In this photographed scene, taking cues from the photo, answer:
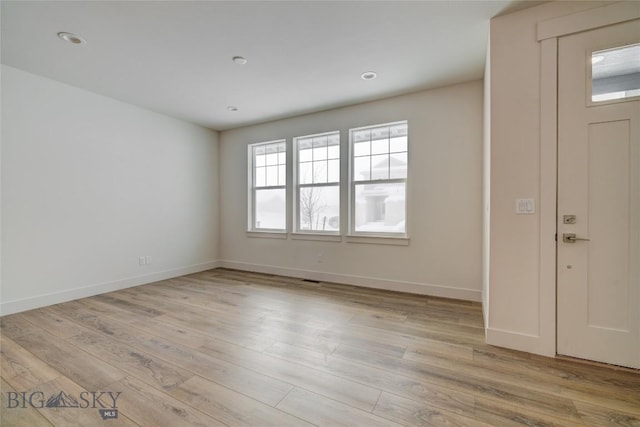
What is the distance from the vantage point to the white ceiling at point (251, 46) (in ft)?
7.20

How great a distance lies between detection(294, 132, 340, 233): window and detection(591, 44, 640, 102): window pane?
2.94 meters

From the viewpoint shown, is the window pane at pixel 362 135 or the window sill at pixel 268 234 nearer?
the window pane at pixel 362 135

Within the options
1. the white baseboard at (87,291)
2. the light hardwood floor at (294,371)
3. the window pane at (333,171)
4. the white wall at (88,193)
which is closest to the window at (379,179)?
the window pane at (333,171)

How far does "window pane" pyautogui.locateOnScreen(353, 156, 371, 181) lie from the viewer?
411 cm

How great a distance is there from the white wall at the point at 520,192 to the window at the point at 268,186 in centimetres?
333

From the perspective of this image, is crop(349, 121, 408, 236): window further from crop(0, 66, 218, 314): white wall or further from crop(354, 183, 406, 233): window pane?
crop(0, 66, 218, 314): white wall

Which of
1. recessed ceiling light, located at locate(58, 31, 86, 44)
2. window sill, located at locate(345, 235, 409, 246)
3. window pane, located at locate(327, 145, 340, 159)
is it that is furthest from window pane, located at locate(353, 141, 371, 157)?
recessed ceiling light, located at locate(58, 31, 86, 44)

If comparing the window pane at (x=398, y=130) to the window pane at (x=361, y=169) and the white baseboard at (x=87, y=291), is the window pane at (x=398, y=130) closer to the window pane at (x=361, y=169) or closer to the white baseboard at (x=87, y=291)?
the window pane at (x=361, y=169)

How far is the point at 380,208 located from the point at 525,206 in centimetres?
197

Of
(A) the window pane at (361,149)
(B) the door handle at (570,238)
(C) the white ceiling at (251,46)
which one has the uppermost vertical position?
(C) the white ceiling at (251,46)

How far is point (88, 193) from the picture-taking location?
144 inches

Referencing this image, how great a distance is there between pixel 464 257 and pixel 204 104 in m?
4.33

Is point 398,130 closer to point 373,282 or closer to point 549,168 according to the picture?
point 549,168

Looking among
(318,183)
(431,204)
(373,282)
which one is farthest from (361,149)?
(373,282)
